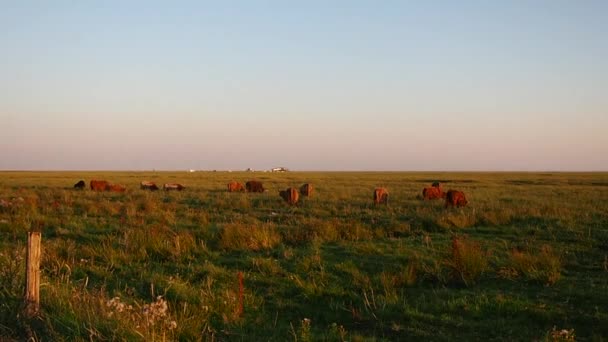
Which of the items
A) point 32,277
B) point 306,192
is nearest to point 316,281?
point 32,277

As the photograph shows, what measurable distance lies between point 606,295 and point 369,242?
5.26 metres

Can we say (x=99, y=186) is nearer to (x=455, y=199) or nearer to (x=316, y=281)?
(x=455, y=199)

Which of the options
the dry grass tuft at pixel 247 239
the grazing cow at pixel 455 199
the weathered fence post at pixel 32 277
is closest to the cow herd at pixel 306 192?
the grazing cow at pixel 455 199

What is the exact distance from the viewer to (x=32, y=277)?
21.1 feet

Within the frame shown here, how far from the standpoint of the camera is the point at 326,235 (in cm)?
1296

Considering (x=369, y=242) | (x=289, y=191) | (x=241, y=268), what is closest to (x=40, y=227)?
(x=241, y=268)

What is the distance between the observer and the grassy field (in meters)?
6.39

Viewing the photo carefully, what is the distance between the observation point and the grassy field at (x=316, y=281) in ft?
21.0

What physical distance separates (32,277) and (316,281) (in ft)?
13.7

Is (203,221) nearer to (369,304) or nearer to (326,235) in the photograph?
(326,235)

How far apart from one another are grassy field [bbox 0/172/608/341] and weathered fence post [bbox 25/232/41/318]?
0.18m

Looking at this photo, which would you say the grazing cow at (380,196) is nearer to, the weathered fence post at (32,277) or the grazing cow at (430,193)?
the grazing cow at (430,193)

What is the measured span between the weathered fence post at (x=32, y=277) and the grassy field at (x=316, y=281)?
0.18m

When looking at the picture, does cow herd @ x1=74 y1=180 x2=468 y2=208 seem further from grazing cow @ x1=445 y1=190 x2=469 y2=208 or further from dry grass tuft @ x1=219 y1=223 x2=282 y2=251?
dry grass tuft @ x1=219 y1=223 x2=282 y2=251
